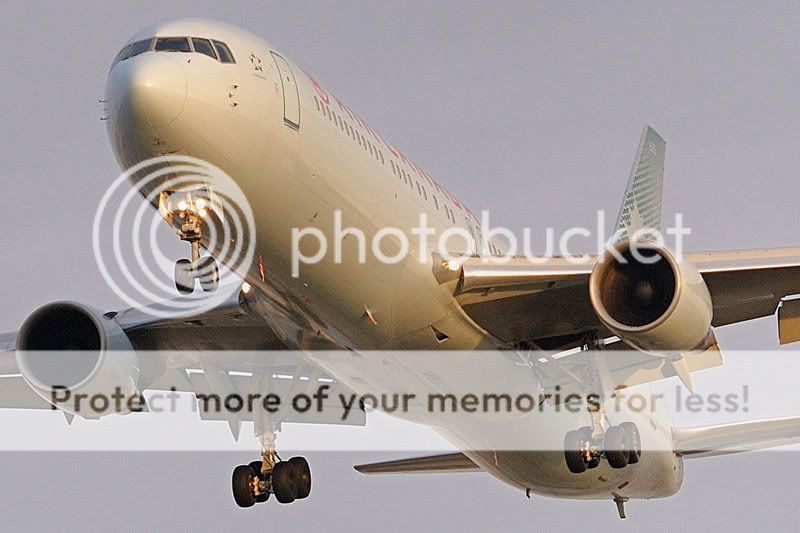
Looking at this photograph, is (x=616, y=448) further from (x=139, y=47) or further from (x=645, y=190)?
(x=645, y=190)

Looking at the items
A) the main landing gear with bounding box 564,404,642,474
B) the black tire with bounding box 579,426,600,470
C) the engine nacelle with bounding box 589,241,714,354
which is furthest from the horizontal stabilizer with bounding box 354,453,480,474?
the engine nacelle with bounding box 589,241,714,354

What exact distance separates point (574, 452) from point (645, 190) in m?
10.9

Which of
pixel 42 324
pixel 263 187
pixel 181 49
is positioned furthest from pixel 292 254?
pixel 42 324

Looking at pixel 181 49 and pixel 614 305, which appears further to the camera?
pixel 614 305

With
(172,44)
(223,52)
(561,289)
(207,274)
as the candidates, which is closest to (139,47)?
(172,44)

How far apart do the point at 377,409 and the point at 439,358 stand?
2.99m

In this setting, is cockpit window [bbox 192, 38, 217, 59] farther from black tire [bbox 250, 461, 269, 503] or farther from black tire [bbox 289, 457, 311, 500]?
black tire [bbox 250, 461, 269, 503]

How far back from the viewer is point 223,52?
19.3 meters

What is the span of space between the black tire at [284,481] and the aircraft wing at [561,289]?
210 inches

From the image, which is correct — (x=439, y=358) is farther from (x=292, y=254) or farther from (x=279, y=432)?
(x=279, y=432)

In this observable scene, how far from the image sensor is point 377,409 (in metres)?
24.7

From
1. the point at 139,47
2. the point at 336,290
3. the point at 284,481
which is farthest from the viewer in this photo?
the point at 284,481

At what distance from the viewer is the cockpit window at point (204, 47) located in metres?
19.1

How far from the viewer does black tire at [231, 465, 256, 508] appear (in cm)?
2605
